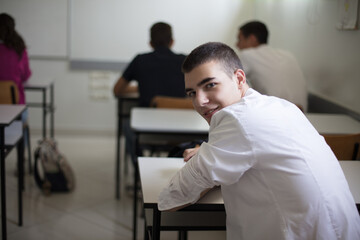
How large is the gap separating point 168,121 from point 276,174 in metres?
1.64

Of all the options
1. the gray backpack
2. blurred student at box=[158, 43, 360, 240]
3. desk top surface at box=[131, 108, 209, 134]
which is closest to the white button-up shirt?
blurred student at box=[158, 43, 360, 240]

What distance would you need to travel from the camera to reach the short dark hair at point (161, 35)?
3.75m

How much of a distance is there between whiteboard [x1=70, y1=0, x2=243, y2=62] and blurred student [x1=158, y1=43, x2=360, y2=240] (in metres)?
4.24

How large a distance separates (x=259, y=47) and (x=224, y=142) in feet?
8.27

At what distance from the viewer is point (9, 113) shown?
274 cm

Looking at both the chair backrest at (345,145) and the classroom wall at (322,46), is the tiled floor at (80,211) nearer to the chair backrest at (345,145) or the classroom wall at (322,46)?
the chair backrest at (345,145)

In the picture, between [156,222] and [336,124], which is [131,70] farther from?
[156,222]

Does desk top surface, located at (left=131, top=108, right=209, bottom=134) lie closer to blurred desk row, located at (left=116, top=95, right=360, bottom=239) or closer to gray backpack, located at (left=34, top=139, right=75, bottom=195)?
blurred desk row, located at (left=116, top=95, right=360, bottom=239)

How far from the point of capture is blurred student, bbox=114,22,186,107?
372 cm

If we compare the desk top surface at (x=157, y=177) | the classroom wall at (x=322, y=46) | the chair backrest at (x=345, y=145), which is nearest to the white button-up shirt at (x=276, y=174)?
the desk top surface at (x=157, y=177)

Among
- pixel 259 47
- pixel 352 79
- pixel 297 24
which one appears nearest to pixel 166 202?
pixel 352 79

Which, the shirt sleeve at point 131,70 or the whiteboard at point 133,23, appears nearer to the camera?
the shirt sleeve at point 131,70

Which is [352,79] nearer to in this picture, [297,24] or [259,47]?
[259,47]

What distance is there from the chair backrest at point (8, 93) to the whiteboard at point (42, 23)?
2.10m
